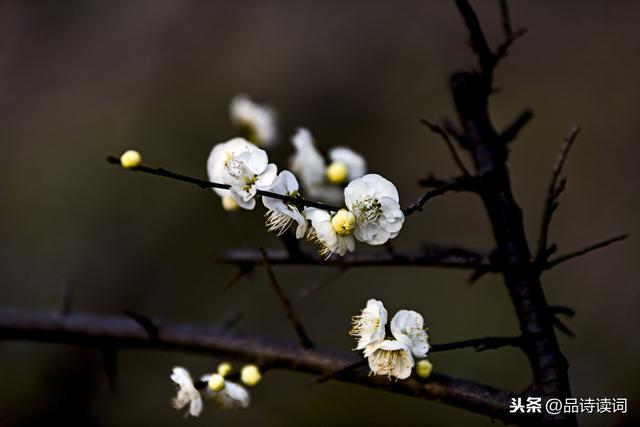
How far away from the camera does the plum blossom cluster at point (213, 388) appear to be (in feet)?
2.13

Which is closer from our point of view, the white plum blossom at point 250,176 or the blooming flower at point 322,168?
the white plum blossom at point 250,176

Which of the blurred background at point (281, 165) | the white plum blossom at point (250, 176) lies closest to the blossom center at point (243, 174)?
the white plum blossom at point (250, 176)

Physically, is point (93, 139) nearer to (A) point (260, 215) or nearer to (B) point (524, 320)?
(A) point (260, 215)

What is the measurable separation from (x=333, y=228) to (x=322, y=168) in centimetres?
30

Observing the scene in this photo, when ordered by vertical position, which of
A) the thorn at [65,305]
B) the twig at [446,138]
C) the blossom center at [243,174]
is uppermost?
the twig at [446,138]

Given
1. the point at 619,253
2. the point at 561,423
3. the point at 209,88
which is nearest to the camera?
the point at 561,423

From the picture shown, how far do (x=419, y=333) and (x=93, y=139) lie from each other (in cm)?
211

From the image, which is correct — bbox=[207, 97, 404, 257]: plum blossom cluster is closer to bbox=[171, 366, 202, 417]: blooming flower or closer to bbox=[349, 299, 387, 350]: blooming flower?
bbox=[349, 299, 387, 350]: blooming flower

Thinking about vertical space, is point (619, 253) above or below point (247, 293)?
above

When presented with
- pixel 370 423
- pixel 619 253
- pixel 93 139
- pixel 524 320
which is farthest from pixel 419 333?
pixel 93 139

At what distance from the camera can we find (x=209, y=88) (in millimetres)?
2398

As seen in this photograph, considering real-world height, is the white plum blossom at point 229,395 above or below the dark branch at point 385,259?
below

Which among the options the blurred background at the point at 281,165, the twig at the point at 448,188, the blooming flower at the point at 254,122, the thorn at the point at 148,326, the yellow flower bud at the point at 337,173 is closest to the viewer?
the twig at the point at 448,188

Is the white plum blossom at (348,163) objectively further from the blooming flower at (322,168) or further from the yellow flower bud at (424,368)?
the yellow flower bud at (424,368)
